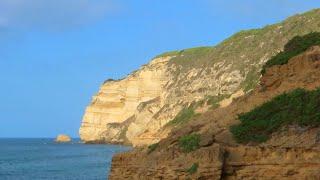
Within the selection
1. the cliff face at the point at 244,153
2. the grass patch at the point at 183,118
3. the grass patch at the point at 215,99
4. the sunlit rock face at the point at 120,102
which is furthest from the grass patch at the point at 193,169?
the sunlit rock face at the point at 120,102

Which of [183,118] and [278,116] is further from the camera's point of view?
[183,118]

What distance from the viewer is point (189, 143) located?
19422 millimetres

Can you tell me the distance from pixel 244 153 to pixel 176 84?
87611 millimetres

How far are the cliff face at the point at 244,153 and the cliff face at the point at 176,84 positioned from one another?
4128 cm

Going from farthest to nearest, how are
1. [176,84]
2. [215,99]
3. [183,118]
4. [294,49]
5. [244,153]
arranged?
[176,84] → [183,118] → [215,99] → [294,49] → [244,153]

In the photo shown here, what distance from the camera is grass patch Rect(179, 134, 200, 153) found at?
19.1 metres

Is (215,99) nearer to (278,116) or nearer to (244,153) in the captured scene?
(278,116)

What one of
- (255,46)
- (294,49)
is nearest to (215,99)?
(255,46)

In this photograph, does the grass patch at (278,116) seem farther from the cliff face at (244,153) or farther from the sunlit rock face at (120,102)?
the sunlit rock face at (120,102)

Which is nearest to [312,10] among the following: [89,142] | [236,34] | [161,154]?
[236,34]

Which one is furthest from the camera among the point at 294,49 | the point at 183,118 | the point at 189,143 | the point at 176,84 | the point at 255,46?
the point at 176,84

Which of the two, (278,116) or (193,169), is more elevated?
(278,116)

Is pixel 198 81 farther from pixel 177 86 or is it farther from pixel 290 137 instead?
pixel 290 137

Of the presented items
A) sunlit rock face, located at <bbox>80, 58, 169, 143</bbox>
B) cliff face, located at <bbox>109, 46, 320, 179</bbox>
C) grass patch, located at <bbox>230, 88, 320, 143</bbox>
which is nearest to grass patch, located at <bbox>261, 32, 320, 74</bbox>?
cliff face, located at <bbox>109, 46, 320, 179</bbox>
